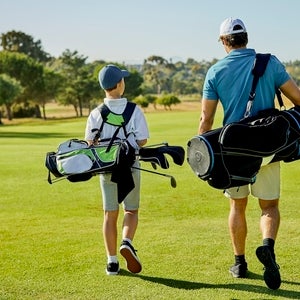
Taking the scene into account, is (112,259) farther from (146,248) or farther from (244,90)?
(244,90)

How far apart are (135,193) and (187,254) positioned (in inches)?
36.5

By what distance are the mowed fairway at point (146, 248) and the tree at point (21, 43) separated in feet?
431

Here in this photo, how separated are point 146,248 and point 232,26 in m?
2.60

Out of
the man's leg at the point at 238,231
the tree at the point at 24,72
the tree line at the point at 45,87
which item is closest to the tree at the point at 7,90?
the tree line at the point at 45,87

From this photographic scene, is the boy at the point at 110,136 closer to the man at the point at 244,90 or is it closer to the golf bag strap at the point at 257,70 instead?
the man at the point at 244,90

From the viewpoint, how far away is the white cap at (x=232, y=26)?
17.0ft

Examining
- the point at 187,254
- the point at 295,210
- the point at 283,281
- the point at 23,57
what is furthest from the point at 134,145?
the point at 23,57

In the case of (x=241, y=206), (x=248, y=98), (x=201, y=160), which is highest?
(x=248, y=98)

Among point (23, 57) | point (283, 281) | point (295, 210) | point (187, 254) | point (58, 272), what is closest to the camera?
point (283, 281)

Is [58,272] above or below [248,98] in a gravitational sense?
below

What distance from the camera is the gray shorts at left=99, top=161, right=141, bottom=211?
224 inches

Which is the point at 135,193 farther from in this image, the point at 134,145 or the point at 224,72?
the point at 224,72

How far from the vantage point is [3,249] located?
669 centimetres

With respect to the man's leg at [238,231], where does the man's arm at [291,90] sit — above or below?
above
